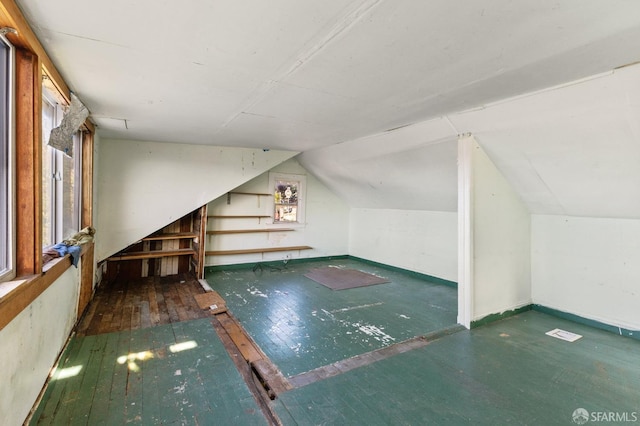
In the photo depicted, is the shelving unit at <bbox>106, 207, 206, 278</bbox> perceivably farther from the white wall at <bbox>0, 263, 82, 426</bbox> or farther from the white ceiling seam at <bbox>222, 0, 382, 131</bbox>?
the white ceiling seam at <bbox>222, 0, 382, 131</bbox>

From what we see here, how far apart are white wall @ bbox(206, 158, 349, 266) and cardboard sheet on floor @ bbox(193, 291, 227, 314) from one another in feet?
4.84

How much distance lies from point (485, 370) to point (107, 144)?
16.6 ft

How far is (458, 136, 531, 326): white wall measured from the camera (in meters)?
3.08

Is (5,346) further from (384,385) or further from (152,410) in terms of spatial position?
(384,385)

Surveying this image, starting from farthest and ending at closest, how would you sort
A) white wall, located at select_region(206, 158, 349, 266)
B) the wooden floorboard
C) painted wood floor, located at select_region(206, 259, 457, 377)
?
white wall, located at select_region(206, 158, 349, 266)
the wooden floorboard
painted wood floor, located at select_region(206, 259, 457, 377)

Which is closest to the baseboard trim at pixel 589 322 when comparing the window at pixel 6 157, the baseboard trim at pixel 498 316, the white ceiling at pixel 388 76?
the baseboard trim at pixel 498 316

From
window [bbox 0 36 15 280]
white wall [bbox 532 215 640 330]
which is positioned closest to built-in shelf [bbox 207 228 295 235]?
window [bbox 0 36 15 280]

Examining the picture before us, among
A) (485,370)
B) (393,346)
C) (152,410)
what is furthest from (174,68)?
(485,370)

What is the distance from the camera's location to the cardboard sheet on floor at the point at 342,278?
4.68m

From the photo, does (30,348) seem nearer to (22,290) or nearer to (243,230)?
(22,290)

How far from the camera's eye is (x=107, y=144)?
4.12 metres

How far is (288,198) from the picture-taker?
621 centimetres

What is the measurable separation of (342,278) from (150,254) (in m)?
3.08

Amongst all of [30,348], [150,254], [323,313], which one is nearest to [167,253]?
[150,254]
